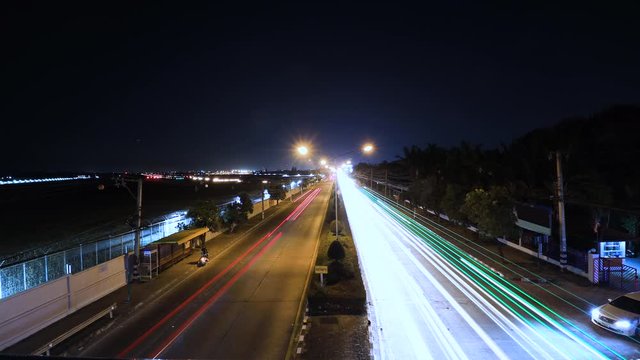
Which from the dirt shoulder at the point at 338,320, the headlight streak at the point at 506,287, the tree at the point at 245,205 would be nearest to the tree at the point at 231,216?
the tree at the point at 245,205

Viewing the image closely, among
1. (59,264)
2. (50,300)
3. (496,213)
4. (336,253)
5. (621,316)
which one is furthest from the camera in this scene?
(496,213)

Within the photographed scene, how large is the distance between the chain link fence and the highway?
3.85 m

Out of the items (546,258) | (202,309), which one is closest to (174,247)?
(202,309)

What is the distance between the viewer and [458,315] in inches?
667

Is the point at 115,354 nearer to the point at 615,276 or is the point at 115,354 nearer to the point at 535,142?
the point at 615,276

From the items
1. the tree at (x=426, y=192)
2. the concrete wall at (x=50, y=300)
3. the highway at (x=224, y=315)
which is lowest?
the highway at (x=224, y=315)

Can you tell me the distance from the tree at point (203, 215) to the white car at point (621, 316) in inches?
1096

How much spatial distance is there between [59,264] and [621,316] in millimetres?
22442

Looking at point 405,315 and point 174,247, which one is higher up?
point 174,247

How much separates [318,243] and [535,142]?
29.8 meters

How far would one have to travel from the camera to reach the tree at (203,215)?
3575 cm

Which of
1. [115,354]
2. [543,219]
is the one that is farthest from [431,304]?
[543,219]

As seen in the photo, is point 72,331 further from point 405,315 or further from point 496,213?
point 496,213

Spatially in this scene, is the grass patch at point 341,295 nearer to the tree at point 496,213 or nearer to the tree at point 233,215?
the tree at point 496,213
